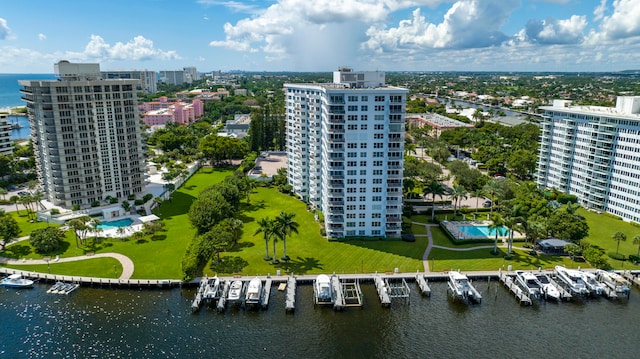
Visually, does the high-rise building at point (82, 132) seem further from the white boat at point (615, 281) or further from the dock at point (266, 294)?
the white boat at point (615, 281)

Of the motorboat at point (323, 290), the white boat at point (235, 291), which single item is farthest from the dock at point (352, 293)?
the white boat at point (235, 291)

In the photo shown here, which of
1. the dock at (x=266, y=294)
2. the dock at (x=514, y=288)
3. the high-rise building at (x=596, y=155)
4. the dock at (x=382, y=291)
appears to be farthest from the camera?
the high-rise building at (x=596, y=155)

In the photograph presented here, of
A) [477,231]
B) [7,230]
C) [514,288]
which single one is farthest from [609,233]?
[7,230]

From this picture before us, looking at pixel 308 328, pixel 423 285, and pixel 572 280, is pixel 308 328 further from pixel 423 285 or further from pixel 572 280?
pixel 572 280

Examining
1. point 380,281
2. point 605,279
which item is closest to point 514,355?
point 380,281

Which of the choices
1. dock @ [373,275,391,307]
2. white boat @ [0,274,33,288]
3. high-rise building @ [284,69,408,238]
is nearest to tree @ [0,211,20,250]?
white boat @ [0,274,33,288]

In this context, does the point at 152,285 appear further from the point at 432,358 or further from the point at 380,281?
the point at 432,358

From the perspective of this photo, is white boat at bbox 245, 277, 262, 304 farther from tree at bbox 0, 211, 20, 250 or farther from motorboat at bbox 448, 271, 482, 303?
tree at bbox 0, 211, 20, 250

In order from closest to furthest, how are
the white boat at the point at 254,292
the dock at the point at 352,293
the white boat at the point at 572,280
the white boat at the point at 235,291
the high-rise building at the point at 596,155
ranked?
1. the white boat at the point at 254,292
2. the white boat at the point at 235,291
3. the dock at the point at 352,293
4. the white boat at the point at 572,280
5. the high-rise building at the point at 596,155
